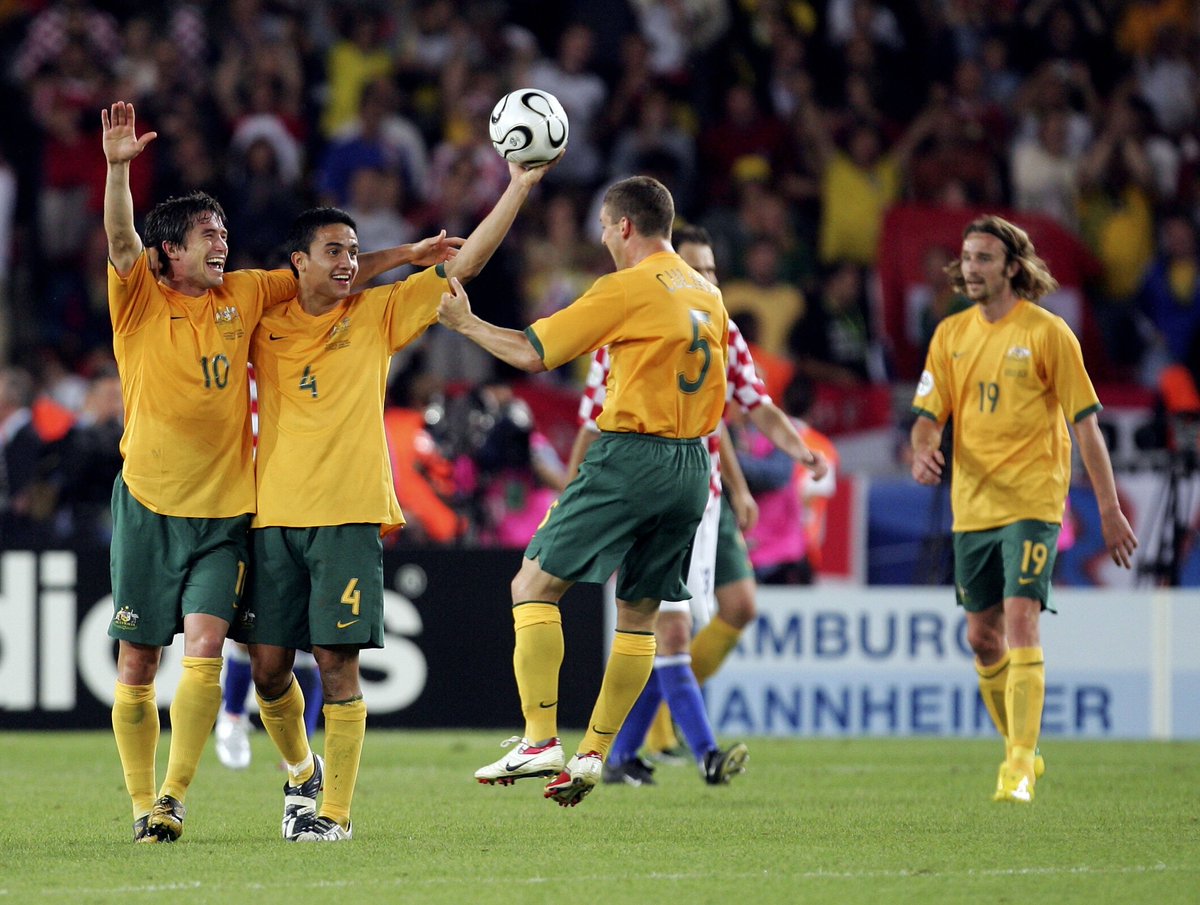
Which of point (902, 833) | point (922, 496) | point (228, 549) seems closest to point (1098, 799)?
point (902, 833)

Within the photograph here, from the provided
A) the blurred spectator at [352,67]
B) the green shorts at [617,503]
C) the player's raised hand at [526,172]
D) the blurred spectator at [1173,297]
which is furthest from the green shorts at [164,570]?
the blurred spectator at [1173,297]

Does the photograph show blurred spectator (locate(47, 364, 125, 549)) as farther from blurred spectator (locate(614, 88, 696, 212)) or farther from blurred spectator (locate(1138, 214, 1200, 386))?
blurred spectator (locate(1138, 214, 1200, 386))

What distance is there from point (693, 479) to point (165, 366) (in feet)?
6.25

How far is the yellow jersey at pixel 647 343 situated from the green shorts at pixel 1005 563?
1833 millimetres

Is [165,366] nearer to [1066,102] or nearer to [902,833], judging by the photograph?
[902,833]

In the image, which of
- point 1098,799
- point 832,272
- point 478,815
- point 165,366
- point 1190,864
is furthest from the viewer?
point 832,272

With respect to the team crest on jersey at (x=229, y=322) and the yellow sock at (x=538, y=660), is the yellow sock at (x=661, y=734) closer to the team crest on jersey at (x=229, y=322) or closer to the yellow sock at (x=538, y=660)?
the yellow sock at (x=538, y=660)

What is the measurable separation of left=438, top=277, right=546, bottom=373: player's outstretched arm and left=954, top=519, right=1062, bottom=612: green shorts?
2.49 meters

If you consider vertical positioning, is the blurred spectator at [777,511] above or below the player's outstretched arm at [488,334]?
below

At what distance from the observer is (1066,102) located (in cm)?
1702

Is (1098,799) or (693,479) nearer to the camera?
(693,479)

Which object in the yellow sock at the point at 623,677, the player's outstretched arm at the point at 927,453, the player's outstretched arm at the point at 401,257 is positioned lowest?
the yellow sock at the point at 623,677

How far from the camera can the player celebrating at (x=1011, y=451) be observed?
8.06m

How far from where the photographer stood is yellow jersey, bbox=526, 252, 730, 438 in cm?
677
